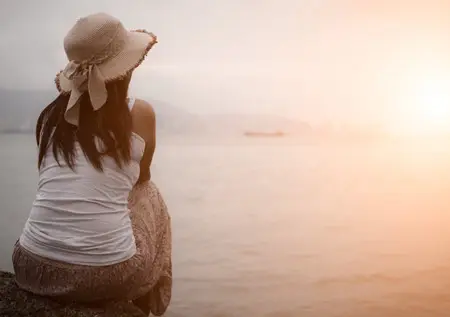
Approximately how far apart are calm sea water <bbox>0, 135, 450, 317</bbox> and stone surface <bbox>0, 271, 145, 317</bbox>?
552mm

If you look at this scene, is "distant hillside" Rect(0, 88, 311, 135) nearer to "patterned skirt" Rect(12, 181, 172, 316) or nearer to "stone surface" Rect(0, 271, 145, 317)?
"patterned skirt" Rect(12, 181, 172, 316)

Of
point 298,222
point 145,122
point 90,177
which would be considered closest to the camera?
point 90,177

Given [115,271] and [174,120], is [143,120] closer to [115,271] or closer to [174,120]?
[115,271]

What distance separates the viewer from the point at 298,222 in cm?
245

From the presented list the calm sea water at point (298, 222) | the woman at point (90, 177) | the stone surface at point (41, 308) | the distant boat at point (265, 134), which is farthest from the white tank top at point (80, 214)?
the distant boat at point (265, 134)

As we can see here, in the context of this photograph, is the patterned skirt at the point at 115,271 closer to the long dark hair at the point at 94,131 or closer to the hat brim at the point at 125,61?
the long dark hair at the point at 94,131

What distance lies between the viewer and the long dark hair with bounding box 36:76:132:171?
5.53 ft

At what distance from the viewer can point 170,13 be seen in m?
2.43

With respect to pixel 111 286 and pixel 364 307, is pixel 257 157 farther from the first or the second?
pixel 111 286

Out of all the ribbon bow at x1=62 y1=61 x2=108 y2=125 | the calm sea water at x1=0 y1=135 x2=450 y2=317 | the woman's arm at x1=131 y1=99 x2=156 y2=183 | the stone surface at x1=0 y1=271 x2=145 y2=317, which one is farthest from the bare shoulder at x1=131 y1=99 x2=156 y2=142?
the calm sea water at x1=0 y1=135 x2=450 y2=317

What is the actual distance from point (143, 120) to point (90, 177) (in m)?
0.20

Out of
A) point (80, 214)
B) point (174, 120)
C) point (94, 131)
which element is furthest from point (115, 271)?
point (174, 120)

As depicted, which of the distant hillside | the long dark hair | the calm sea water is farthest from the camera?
the distant hillside

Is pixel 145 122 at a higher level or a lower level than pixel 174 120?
higher
